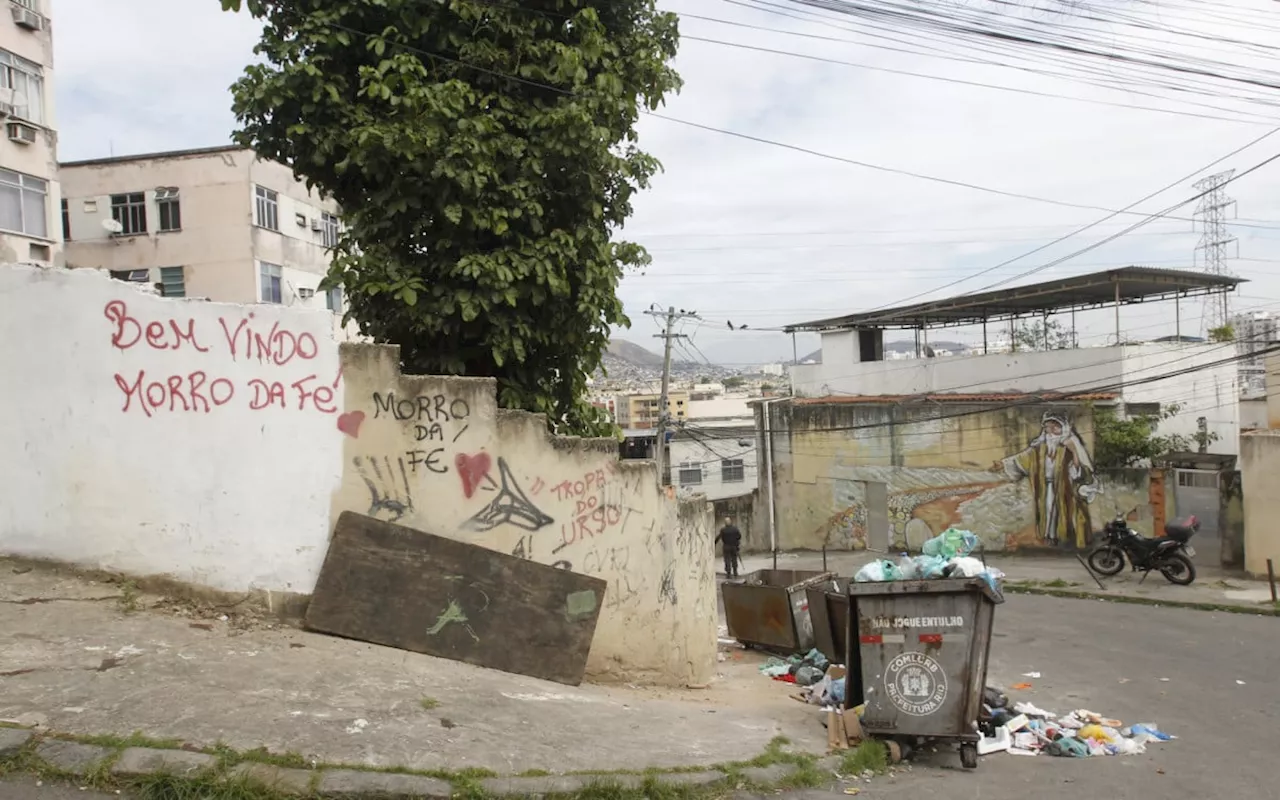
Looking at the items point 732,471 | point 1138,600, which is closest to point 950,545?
point 1138,600

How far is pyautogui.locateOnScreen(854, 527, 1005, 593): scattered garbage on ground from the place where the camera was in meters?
6.45

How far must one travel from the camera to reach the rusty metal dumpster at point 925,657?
6195 millimetres

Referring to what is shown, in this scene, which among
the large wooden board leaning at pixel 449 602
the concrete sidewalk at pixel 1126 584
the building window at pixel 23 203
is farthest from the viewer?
the building window at pixel 23 203

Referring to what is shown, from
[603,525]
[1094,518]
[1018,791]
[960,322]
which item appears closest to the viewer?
[1018,791]

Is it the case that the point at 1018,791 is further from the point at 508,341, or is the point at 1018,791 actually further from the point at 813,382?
the point at 813,382

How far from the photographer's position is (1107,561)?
17.1 metres

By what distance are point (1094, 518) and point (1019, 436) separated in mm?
2438

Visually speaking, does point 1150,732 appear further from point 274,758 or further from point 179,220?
point 179,220

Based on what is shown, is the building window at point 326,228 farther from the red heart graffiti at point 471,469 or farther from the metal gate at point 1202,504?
the red heart graffiti at point 471,469

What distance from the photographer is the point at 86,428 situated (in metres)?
6.27

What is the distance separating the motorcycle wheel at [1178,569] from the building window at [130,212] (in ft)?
93.8

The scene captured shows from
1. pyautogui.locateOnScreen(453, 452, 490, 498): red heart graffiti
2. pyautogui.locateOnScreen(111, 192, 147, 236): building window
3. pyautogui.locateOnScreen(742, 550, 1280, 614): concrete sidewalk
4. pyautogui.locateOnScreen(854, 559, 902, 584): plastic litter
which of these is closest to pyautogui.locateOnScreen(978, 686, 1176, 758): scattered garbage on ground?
pyautogui.locateOnScreen(854, 559, 902, 584): plastic litter

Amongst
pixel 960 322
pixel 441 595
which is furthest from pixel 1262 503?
pixel 441 595

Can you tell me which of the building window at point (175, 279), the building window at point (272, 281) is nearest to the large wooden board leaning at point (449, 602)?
the building window at point (272, 281)
